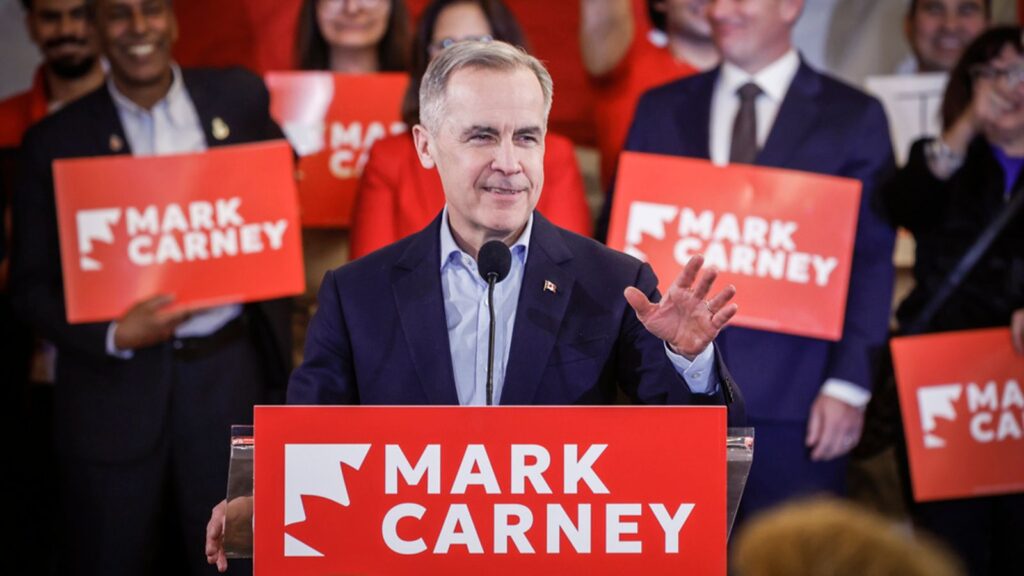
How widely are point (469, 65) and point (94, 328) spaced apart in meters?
1.90

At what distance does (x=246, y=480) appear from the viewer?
2.05m

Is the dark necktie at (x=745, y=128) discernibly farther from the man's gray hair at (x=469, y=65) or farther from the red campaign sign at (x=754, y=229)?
the man's gray hair at (x=469, y=65)

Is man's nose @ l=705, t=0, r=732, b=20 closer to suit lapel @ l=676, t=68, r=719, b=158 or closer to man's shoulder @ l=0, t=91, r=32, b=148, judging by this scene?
suit lapel @ l=676, t=68, r=719, b=158

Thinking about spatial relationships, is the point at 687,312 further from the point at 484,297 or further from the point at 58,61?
the point at 58,61

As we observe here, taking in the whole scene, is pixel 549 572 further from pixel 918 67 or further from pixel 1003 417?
pixel 918 67

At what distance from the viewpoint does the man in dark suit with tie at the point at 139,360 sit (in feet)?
12.3

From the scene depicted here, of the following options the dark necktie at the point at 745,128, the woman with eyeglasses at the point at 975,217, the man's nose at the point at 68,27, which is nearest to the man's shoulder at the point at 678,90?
the dark necktie at the point at 745,128

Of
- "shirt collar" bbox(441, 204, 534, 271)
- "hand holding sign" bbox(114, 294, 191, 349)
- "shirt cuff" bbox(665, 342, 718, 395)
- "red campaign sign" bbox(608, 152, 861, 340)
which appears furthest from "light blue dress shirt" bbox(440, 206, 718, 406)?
"hand holding sign" bbox(114, 294, 191, 349)

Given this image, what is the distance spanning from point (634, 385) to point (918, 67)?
10.1 ft

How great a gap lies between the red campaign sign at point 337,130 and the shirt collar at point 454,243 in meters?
1.84

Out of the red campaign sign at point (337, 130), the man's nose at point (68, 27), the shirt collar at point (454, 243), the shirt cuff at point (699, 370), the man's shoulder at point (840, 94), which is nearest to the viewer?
the shirt cuff at point (699, 370)

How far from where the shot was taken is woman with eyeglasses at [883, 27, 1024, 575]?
3.78 m

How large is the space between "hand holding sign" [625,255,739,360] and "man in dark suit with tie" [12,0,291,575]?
6.41ft

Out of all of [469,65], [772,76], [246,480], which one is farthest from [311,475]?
[772,76]
